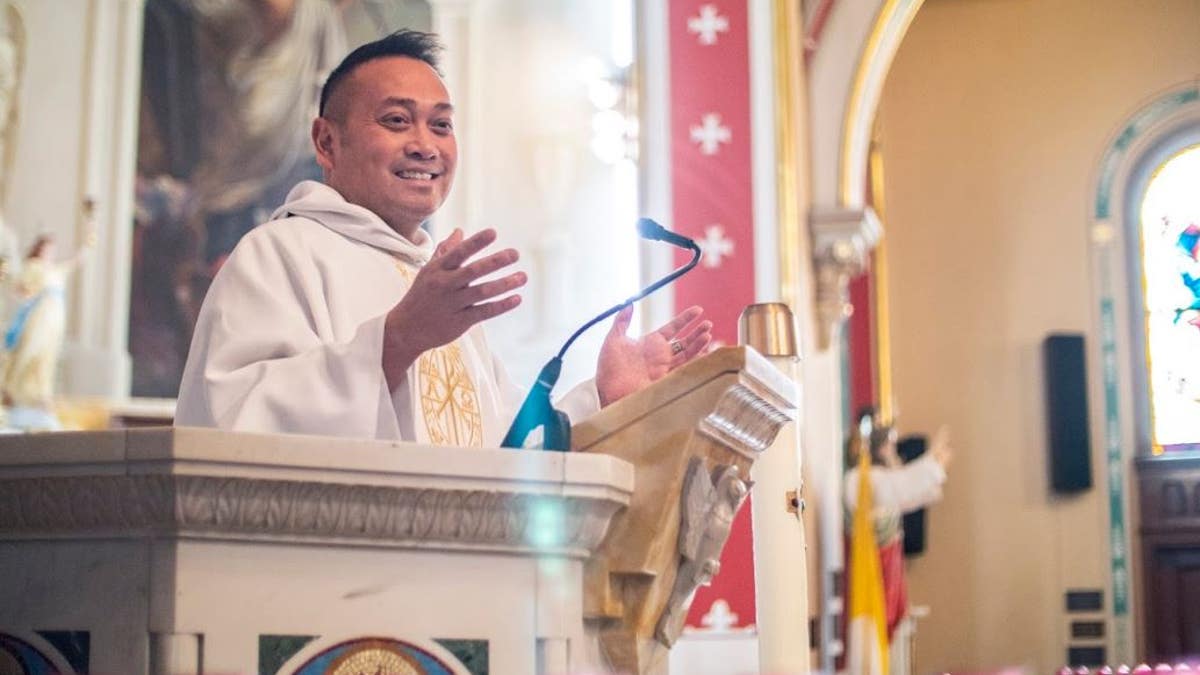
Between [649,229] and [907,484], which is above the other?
[907,484]

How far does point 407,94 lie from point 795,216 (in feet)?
16.7

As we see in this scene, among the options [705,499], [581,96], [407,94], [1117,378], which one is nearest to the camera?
[705,499]

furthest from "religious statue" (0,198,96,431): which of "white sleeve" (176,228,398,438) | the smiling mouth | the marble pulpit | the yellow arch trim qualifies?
the marble pulpit

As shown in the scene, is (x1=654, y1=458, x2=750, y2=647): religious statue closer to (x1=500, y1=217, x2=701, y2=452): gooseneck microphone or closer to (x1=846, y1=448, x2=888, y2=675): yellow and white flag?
(x1=500, y1=217, x2=701, y2=452): gooseneck microphone

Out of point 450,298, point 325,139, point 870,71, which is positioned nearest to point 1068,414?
point 870,71

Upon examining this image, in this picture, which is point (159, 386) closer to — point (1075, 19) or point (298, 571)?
point (1075, 19)

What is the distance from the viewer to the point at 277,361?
2.13 metres

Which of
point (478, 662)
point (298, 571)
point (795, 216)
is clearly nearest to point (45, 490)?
point (298, 571)

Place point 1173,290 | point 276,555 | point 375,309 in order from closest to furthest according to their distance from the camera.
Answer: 1. point 276,555
2. point 375,309
3. point 1173,290

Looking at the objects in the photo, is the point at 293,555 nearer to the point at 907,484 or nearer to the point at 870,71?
the point at 870,71

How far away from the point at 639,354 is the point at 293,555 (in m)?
1.04

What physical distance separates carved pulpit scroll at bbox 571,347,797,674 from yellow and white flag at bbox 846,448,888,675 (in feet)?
20.2

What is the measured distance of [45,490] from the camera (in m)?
1.72

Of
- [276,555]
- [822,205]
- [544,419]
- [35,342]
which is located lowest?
[276,555]
